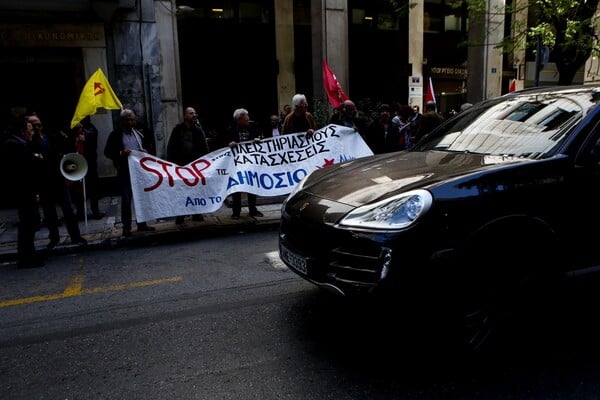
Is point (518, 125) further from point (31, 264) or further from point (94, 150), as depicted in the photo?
point (94, 150)

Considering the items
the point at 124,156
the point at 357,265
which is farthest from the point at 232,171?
the point at 357,265

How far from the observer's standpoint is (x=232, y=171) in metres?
7.63

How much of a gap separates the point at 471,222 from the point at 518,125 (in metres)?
1.33

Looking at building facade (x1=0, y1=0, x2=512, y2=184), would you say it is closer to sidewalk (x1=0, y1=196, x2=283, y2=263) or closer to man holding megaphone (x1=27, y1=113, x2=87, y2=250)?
sidewalk (x1=0, y1=196, x2=283, y2=263)

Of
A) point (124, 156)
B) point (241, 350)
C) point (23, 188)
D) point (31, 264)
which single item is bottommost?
point (31, 264)

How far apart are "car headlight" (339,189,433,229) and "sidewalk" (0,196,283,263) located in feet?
14.9

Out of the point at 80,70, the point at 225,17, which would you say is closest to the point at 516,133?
the point at 80,70

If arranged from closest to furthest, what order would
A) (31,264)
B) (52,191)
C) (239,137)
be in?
(31,264)
(52,191)
(239,137)

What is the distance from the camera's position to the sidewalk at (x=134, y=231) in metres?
6.80

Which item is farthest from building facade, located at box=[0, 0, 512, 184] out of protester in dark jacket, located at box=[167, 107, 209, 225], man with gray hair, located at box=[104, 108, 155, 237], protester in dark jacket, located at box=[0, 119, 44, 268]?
protester in dark jacket, located at box=[0, 119, 44, 268]

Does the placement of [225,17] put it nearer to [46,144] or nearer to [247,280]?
[46,144]

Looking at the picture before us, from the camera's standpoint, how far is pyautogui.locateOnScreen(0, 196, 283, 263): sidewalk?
680 cm

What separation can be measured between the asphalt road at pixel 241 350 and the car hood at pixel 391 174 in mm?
810

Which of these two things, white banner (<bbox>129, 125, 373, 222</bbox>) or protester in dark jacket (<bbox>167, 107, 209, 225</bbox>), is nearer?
white banner (<bbox>129, 125, 373, 222</bbox>)
